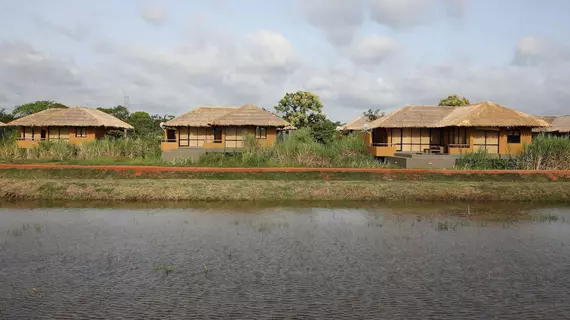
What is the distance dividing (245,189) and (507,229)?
32.6ft

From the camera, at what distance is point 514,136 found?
31.4 m

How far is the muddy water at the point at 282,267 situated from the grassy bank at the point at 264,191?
4.22m

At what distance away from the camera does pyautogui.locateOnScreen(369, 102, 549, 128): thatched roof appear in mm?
29781

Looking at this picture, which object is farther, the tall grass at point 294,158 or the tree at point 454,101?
the tree at point 454,101

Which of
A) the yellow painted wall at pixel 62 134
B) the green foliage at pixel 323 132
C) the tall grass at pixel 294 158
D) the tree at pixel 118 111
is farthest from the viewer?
the tree at pixel 118 111

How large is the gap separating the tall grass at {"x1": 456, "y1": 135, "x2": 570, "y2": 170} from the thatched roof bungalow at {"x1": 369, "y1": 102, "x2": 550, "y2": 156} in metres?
2.36

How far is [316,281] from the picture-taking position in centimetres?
830

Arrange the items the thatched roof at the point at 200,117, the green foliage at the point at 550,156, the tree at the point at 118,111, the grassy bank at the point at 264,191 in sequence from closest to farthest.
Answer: the grassy bank at the point at 264,191 < the green foliage at the point at 550,156 < the thatched roof at the point at 200,117 < the tree at the point at 118,111

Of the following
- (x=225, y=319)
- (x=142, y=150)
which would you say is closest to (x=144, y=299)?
(x=225, y=319)

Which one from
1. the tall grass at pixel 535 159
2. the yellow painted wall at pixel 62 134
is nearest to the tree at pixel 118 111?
the yellow painted wall at pixel 62 134

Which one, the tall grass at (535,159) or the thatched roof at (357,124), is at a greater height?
the thatched roof at (357,124)

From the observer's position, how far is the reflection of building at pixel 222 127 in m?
33.9

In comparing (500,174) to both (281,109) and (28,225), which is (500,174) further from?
(281,109)

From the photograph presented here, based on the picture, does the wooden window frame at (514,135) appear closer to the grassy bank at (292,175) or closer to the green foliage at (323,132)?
the grassy bank at (292,175)
